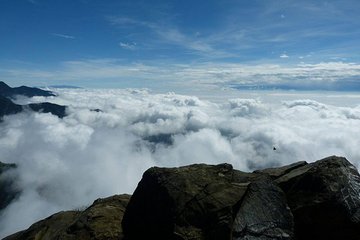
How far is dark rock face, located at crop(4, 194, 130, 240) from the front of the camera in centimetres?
2444

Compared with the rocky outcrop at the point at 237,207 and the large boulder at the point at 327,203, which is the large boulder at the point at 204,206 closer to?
the rocky outcrop at the point at 237,207

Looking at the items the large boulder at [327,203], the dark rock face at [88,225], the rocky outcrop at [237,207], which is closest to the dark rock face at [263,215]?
the rocky outcrop at [237,207]

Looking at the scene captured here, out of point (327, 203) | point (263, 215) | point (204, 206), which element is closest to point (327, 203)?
point (327, 203)

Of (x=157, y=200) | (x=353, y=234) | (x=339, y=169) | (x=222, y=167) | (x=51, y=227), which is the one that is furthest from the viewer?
(x=51, y=227)

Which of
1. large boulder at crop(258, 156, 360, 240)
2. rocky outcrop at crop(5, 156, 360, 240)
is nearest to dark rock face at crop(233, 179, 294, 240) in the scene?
rocky outcrop at crop(5, 156, 360, 240)

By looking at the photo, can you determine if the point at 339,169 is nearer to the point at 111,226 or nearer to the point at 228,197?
the point at 228,197

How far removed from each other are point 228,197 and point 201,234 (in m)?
3.20

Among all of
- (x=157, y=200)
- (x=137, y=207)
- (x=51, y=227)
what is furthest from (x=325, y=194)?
(x=51, y=227)

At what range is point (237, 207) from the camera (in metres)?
21.2

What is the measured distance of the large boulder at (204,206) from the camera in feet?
64.3

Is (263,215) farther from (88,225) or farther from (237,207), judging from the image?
(88,225)

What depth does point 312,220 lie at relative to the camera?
67.8ft

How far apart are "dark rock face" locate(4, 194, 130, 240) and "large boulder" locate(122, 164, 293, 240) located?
134cm

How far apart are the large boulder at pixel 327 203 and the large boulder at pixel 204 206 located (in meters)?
1.55
